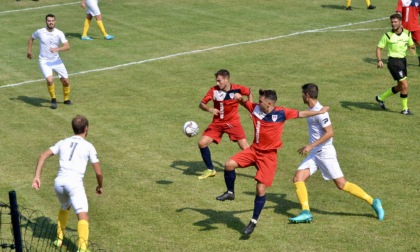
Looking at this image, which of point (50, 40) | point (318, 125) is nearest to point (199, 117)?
point (50, 40)

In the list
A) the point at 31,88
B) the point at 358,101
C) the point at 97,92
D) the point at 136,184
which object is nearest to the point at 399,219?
the point at 136,184

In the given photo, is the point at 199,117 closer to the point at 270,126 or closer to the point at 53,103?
the point at 53,103

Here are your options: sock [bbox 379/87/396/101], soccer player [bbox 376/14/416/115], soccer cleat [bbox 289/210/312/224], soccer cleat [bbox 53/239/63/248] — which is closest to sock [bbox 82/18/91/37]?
sock [bbox 379/87/396/101]

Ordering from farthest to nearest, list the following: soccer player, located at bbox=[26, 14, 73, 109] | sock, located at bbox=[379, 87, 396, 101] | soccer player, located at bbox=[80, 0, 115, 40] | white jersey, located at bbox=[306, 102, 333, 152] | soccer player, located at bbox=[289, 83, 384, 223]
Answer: soccer player, located at bbox=[80, 0, 115, 40], soccer player, located at bbox=[26, 14, 73, 109], sock, located at bbox=[379, 87, 396, 101], soccer player, located at bbox=[289, 83, 384, 223], white jersey, located at bbox=[306, 102, 333, 152]

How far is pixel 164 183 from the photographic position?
57.9 ft

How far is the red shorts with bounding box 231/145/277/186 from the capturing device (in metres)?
14.5

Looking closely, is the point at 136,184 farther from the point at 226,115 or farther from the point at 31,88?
the point at 31,88

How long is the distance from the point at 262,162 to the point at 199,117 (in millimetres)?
8070

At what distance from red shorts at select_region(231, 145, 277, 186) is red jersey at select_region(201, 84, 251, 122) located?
2518 millimetres

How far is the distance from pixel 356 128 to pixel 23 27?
1788 cm

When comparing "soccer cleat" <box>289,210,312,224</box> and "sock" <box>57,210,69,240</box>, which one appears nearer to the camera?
"sock" <box>57,210,69,240</box>

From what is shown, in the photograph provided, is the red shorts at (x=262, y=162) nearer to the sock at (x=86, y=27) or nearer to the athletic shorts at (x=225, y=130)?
the athletic shorts at (x=225, y=130)

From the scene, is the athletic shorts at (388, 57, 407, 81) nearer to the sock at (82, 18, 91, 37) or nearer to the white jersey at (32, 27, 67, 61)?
the white jersey at (32, 27, 67, 61)

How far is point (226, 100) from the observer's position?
1739 cm
